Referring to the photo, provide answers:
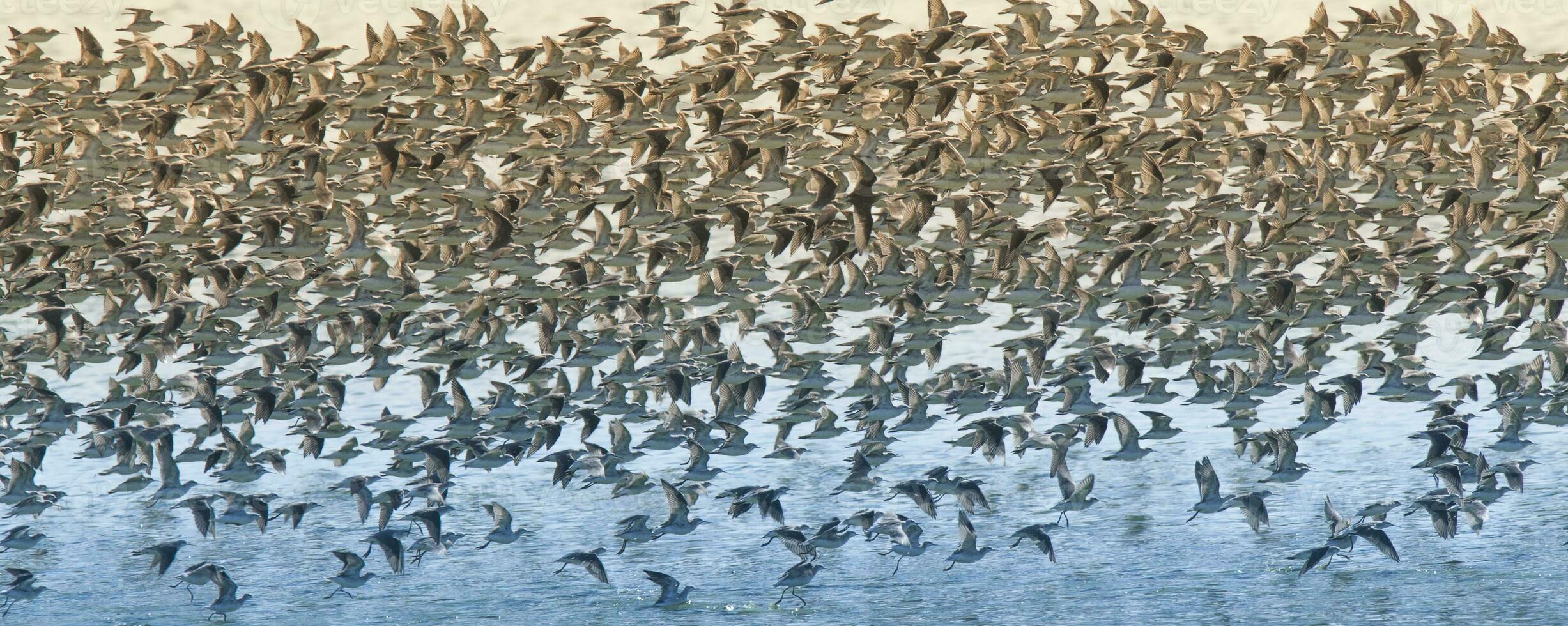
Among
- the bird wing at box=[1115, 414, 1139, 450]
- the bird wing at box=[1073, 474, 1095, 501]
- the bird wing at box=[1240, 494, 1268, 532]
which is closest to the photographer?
the bird wing at box=[1240, 494, 1268, 532]

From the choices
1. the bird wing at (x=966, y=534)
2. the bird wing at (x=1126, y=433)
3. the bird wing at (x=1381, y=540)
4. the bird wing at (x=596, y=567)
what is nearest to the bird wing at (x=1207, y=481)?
the bird wing at (x=1126, y=433)

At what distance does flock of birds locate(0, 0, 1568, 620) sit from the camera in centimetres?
3169

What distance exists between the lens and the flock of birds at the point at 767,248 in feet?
104

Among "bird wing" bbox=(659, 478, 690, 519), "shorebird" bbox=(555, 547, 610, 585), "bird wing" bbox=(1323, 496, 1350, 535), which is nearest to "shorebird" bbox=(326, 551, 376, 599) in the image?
"shorebird" bbox=(555, 547, 610, 585)

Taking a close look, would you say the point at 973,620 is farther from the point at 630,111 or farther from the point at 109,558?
the point at 109,558

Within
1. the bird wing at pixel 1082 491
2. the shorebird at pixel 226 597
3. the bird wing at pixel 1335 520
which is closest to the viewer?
the shorebird at pixel 226 597

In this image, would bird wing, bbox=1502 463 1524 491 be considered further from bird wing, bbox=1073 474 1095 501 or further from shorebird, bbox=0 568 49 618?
shorebird, bbox=0 568 49 618

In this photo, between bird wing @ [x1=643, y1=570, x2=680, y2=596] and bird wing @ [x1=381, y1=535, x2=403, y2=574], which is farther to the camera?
bird wing @ [x1=381, y1=535, x2=403, y2=574]

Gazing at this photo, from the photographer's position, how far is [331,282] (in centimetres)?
3403

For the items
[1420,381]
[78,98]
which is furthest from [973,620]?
[78,98]

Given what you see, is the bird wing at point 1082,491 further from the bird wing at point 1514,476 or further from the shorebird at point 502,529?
the shorebird at point 502,529

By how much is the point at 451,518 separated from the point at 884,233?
1243cm

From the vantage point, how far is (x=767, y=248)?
34.0 m

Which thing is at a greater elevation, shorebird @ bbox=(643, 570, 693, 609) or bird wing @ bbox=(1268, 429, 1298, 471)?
bird wing @ bbox=(1268, 429, 1298, 471)
